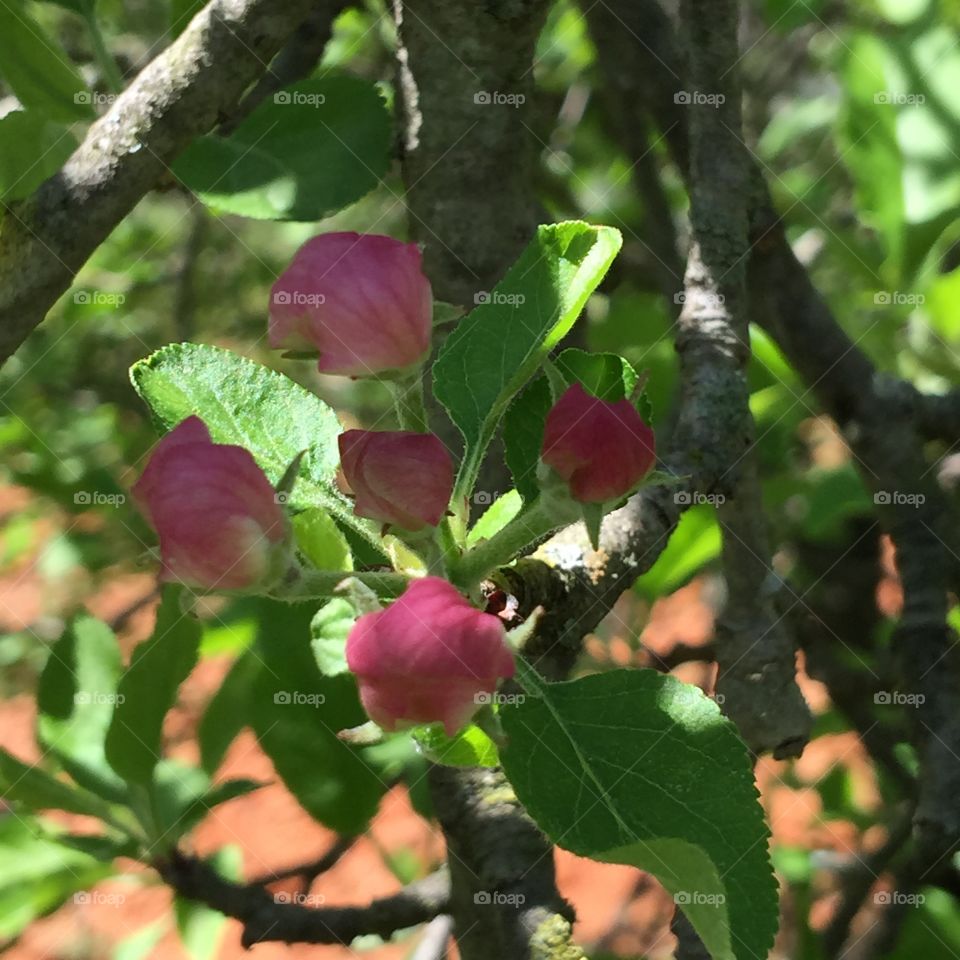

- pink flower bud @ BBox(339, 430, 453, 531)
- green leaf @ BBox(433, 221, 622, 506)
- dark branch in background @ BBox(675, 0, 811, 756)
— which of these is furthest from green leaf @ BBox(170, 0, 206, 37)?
pink flower bud @ BBox(339, 430, 453, 531)

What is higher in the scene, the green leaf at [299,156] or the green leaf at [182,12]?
the green leaf at [182,12]

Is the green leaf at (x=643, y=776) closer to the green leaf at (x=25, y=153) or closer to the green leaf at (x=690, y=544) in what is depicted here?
the green leaf at (x=25, y=153)

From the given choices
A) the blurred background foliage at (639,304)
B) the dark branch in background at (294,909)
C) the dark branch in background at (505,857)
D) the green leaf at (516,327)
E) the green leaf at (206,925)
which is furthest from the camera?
the green leaf at (206,925)

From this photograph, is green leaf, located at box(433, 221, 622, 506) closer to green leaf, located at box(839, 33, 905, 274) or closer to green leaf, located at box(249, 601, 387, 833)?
green leaf, located at box(249, 601, 387, 833)

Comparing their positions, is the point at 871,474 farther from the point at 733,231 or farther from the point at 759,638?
the point at 733,231

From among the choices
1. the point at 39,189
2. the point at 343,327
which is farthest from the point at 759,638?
the point at 39,189

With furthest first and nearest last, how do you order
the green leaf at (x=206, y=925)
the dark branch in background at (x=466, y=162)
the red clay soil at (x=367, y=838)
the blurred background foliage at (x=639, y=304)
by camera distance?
the red clay soil at (x=367, y=838) < the green leaf at (x=206, y=925) < the blurred background foliage at (x=639, y=304) < the dark branch in background at (x=466, y=162)

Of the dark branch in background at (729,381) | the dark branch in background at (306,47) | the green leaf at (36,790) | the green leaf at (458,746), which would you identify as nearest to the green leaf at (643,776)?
the green leaf at (458,746)

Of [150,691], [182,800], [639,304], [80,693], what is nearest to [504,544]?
[150,691]
